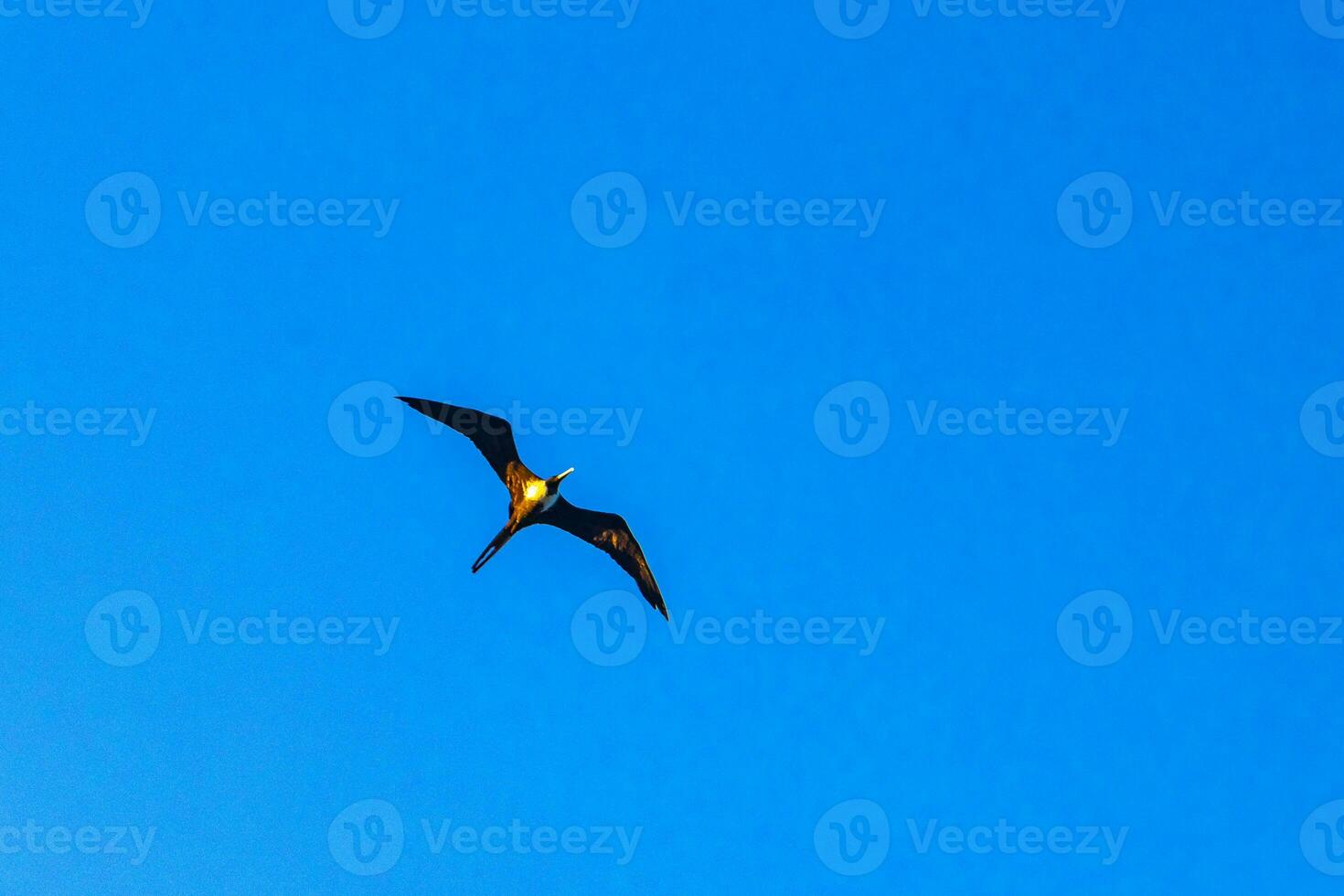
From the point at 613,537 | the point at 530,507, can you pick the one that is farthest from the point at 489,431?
the point at 613,537

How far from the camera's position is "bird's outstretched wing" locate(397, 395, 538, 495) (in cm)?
2169

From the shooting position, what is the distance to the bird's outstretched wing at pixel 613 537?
22094mm

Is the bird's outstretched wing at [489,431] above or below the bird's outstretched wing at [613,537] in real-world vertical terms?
above

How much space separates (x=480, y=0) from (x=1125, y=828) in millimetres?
16588

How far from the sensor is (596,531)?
73.2ft

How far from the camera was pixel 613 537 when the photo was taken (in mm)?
22297

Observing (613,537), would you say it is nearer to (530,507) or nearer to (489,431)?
(530,507)

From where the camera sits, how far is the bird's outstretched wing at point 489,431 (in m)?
21.7

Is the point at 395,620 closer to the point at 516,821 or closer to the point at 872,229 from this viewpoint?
the point at 516,821

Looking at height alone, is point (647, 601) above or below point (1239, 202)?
below

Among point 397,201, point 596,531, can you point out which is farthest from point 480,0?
point 596,531

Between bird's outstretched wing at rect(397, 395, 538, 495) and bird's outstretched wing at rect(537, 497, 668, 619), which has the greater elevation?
bird's outstretched wing at rect(397, 395, 538, 495)

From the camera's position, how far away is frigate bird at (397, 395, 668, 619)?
21547 millimetres

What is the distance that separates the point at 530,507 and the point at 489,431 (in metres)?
1.32
